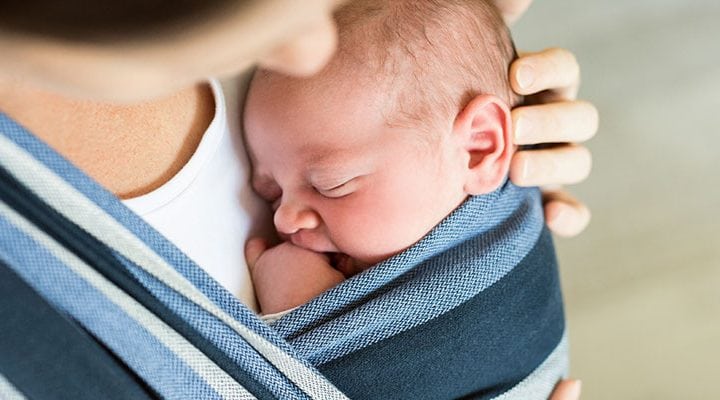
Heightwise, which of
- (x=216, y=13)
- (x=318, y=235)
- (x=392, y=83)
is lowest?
(x=318, y=235)

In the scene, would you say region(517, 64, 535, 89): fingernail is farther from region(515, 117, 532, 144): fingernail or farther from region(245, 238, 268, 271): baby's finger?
region(245, 238, 268, 271): baby's finger

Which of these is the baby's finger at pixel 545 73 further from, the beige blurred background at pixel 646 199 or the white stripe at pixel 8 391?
the beige blurred background at pixel 646 199

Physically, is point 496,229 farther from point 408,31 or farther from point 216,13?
point 216,13

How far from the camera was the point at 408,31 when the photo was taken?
832mm

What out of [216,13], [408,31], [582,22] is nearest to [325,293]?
[408,31]

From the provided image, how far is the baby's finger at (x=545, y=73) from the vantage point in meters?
0.90

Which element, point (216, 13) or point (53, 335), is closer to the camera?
point (216, 13)

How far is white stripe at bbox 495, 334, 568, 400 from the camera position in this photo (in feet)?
2.83

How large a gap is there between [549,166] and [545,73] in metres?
0.10

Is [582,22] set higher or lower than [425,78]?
lower

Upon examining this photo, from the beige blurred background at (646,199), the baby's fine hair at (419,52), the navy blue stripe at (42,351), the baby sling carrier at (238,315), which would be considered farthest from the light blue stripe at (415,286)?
the beige blurred background at (646,199)

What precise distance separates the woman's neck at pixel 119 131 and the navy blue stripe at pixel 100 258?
0.06 metres

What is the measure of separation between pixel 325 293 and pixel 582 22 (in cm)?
156

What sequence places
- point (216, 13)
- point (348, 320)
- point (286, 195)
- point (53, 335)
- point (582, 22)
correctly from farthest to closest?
point (582, 22) → point (286, 195) → point (348, 320) → point (53, 335) → point (216, 13)
